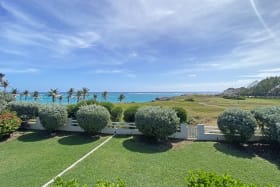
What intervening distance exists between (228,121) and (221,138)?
54.1 inches

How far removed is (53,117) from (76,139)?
229cm

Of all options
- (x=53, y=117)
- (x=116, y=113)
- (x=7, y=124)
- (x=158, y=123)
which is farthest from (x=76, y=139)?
(x=158, y=123)

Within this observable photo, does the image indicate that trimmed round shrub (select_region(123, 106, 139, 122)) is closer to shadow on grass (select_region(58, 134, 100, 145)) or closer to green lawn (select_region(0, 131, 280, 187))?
green lawn (select_region(0, 131, 280, 187))

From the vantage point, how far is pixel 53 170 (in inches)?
317

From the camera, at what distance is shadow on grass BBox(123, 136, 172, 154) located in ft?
34.2

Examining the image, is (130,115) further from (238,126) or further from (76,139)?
(238,126)

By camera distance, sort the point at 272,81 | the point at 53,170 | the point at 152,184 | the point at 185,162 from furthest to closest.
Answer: the point at 272,81, the point at 185,162, the point at 53,170, the point at 152,184

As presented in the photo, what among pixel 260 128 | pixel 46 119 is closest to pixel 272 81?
pixel 260 128

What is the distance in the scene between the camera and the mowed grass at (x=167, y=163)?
7484mm

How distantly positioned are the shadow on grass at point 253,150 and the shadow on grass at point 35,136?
10531 mm

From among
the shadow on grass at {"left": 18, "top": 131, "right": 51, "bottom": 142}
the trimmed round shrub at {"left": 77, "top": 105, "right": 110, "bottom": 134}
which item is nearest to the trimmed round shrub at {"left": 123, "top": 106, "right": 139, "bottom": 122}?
the trimmed round shrub at {"left": 77, "top": 105, "right": 110, "bottom": 134}

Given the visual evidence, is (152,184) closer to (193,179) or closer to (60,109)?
(193,179)

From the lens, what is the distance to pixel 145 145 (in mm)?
11133

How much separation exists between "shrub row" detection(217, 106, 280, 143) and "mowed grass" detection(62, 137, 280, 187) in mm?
695
